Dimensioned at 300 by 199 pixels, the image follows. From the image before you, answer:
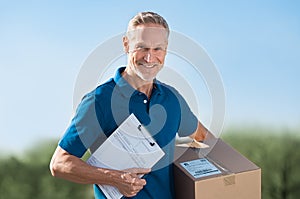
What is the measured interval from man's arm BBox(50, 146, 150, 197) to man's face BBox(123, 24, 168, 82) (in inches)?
12.3

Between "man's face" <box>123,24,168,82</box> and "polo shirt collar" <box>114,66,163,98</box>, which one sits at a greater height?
"man's face" <box>123,24,168,82</box>

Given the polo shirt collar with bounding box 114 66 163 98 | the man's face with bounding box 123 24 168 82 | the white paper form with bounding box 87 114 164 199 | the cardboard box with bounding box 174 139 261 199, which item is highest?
the man's face with bounding box 123 24 168 82

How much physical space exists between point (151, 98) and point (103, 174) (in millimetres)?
300

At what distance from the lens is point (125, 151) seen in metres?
1.44

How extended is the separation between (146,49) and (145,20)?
0.29ft

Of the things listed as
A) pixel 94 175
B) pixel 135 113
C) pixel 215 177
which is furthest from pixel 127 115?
pixel 215 177

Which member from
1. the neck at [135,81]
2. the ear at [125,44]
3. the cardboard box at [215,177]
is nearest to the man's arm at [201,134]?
the cardboard box at [215,177]

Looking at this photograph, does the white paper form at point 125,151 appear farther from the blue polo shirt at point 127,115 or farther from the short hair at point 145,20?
the short hair at point 145,20

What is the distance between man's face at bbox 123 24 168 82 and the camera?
1456 millimetres

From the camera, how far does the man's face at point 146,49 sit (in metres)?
1.46

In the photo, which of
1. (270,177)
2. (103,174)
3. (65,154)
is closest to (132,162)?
(103,174)

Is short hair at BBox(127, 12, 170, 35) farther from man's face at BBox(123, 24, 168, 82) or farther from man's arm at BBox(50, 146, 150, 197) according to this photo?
man's arm at BBox(50, 146, 150, 197)

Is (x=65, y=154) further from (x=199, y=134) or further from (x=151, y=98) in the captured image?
(x=199, y=134)

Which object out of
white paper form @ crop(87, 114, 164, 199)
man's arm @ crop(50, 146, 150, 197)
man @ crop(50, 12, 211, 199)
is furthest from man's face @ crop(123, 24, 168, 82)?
man's arm @ crop(50, 146, 150, 197)
